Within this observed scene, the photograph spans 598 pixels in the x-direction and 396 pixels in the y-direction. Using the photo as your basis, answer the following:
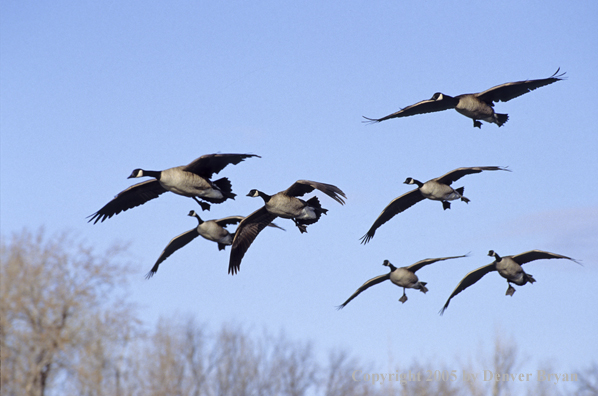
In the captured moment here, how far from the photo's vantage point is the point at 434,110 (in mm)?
17969

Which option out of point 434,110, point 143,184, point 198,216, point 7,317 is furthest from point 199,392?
point 434,110

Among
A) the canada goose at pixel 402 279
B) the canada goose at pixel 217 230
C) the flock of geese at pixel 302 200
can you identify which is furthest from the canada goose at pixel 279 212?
the canada goose at pixel 402 279

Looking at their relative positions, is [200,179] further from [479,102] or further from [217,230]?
[479,102]

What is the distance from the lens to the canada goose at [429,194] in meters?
16.7

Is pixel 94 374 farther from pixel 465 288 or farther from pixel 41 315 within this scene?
pixel 465 288

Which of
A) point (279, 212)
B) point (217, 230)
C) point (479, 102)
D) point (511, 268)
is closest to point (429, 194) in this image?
point (479, 102)

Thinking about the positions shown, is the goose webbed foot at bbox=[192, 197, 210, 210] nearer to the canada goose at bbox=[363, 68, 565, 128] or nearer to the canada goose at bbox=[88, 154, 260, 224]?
the canada goose at bbox=[88, 154, 260, 224]

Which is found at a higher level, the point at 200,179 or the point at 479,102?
the point at 479,102

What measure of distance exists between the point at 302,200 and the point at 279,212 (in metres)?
0.58

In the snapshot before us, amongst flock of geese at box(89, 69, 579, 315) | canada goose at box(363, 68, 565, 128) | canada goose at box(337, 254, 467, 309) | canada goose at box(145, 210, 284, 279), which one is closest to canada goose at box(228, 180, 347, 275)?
flock of geese at box(89, 69, 579, 315)

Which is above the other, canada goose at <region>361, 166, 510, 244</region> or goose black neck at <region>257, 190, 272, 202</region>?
canada goose at <region>361, 166, 510, 244</region>

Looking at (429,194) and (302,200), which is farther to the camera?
(429,194)

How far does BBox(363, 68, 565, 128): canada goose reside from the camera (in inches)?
663

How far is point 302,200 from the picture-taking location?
52.1 feet
